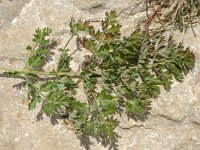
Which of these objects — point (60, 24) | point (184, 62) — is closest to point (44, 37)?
point (60, 24)

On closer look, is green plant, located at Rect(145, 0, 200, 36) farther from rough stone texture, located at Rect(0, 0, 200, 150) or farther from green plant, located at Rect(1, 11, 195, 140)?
green plant, located at Rect(1, 11, 195, 140)

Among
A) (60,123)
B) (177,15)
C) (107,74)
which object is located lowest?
(60,123)

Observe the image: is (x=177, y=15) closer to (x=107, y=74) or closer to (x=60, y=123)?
(x=107, y=74)

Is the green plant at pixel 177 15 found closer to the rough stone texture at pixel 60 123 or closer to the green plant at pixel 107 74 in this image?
the rough stone texture at pixel 60 123

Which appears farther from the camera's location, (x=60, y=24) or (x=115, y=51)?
(x=60, y=24)

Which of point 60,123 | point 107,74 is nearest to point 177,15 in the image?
point 107,74

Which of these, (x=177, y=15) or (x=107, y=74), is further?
(x=177, y=15)

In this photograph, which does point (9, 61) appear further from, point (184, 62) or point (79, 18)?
point (184, 62)
